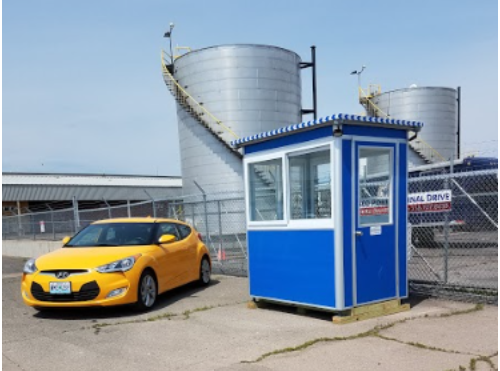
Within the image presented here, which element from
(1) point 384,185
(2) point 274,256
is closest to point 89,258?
(2) point 274,256

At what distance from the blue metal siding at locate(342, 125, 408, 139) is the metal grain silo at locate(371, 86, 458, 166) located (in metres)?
22.7

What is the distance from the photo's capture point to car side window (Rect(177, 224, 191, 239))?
9.22 metres

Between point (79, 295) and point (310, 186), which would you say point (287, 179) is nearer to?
point (310, 186)

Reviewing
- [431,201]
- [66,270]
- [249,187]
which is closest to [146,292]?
[66,270]

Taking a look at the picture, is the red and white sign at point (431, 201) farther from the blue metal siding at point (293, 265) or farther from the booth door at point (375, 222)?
the blue metal siding at point (293, 265)

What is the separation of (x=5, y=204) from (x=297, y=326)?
3971 centimetres

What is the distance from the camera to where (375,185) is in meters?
6.65

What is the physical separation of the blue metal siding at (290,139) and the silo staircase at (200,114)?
11.6 meters

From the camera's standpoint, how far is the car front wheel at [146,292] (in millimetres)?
7195

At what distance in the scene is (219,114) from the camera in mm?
19344

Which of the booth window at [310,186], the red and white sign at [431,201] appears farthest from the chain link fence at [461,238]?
the booth window at [310,186]

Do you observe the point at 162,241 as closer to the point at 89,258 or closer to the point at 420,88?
the point at 89,258

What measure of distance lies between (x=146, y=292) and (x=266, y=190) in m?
2.53

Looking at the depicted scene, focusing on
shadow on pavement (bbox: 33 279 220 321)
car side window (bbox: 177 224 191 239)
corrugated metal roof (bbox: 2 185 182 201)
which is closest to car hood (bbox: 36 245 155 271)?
shadow on pavement (bbox: 33 279 220 321)
